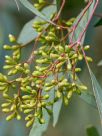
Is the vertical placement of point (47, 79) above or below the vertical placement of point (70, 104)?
below

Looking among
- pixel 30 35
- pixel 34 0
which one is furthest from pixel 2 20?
pixel 30 35

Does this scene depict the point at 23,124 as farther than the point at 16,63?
Yes

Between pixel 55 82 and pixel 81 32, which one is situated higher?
pixel 81 32

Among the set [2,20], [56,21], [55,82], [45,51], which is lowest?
[55,82]

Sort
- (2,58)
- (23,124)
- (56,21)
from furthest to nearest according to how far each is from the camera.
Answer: (23,124), (2,58), (56,21)

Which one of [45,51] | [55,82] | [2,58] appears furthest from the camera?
[2,58]

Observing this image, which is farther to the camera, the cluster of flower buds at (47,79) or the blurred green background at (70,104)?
the blurred green background at (70,104)

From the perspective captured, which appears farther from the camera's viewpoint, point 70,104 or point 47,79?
point 70,104

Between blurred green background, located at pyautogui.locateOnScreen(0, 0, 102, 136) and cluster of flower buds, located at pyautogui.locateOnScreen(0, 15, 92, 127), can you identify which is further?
blurred green background, located at pyautogui.locateOnScreen(0, 0, 102, 136)

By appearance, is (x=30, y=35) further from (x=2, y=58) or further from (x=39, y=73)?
(x=39, y=73)
